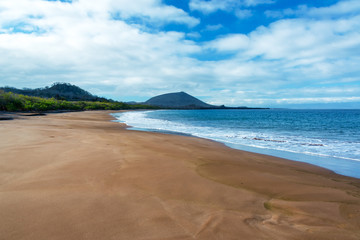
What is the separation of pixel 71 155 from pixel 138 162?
2.33 metres

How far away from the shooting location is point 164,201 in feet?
11.8

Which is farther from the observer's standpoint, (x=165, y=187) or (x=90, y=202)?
(x=165, y=187)

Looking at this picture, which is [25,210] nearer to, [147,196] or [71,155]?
[147,196]

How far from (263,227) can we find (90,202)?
9.13 ft

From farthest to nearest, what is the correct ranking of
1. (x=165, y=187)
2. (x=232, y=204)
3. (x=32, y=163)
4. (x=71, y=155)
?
(x=71, y=155), (x=32, y=163), (x=165, y=187), (x=232, y=204)

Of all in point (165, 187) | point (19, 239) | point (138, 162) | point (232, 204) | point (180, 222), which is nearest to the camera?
point (19, 239)

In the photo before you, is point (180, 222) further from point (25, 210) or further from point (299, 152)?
point (299, 152)

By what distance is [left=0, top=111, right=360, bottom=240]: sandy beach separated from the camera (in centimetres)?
271

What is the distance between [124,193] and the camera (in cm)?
387

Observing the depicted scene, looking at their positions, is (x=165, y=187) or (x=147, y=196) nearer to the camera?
(x=147, y=196)

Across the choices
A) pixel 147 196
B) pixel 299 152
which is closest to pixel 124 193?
pixel 147 196

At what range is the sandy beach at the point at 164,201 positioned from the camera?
2.71 metres

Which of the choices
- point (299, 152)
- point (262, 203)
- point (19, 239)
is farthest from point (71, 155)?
point (299, 152)

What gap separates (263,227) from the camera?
2920 mm
